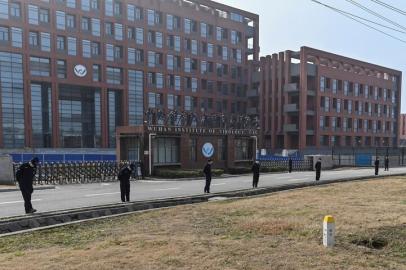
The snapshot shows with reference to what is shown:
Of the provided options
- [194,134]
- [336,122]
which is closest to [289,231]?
[194,134]

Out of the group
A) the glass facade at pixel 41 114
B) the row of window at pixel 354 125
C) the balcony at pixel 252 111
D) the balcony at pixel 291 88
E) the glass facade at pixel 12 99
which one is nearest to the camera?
the glass facade at pixel 12 99

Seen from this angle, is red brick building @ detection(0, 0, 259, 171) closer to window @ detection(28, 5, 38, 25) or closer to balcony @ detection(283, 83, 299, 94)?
window @ detection(28, 5, 38, 25)

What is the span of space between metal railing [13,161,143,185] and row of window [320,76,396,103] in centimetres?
5014

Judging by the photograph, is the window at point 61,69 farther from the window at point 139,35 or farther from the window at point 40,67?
the window at point 139,35

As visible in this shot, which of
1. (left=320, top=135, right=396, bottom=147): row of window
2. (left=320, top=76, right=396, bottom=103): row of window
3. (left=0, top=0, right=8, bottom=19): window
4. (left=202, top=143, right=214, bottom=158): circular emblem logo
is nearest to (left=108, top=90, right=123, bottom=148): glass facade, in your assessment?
(left=0, top=0, right=8, bottom=19): window

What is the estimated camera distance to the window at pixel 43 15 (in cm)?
5338

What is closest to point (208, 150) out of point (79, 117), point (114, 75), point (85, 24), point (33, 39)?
point (79, 117)

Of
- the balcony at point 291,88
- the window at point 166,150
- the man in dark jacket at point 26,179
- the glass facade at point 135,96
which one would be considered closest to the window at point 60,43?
the glass facade at point 135,96

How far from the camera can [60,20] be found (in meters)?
55.1

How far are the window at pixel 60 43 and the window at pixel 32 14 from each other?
353 cm

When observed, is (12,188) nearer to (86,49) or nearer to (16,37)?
(16,37)

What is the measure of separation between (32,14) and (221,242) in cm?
5340

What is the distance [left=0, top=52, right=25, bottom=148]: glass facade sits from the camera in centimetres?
5106

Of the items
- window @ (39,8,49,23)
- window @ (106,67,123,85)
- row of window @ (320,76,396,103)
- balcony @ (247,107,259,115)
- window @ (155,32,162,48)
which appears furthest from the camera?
balcony @ (247,107,259,115)
